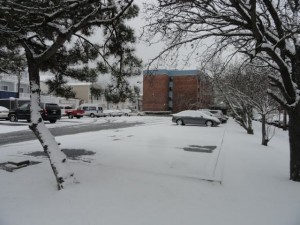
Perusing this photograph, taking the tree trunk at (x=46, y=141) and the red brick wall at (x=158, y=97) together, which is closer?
the tree trunk at (x=46, y=141)

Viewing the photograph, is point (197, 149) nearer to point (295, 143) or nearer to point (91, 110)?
point (295, 143)

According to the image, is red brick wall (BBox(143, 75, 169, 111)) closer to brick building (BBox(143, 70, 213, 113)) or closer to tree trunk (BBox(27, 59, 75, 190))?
brick building (BBox(143, 70, 213, 113))

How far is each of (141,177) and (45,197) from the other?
Result: 212cm

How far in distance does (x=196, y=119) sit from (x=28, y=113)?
14668 mm

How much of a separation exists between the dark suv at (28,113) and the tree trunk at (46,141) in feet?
64.4

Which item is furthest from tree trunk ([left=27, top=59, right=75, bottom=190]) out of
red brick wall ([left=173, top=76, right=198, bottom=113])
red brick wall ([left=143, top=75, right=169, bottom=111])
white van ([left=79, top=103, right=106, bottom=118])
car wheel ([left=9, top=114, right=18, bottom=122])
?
red brick wall ([left=143, top=75, right=169, bottom=111])

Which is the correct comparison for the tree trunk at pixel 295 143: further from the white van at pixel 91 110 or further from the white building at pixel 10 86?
the white building at pixel 10 86

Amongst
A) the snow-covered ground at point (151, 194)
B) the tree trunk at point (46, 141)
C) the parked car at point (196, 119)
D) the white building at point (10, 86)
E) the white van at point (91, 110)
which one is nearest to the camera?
the snow-covered ground at point (151, 194)

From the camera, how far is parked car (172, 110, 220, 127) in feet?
82.3

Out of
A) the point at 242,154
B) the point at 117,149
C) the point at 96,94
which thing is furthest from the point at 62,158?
the point at 242,154

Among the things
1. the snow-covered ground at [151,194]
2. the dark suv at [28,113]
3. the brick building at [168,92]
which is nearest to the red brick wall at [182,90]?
the brick building at [168,92]

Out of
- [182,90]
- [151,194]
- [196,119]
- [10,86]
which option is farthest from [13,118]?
[182,90]

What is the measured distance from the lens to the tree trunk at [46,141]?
5398 millimetres

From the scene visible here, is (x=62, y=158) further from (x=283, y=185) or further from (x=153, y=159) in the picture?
(x=283, y=185)
